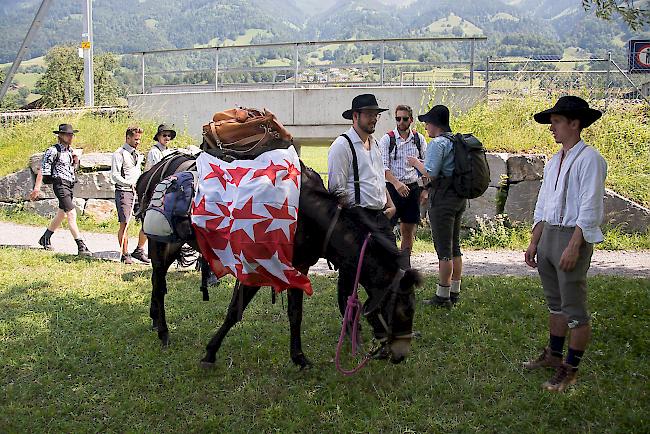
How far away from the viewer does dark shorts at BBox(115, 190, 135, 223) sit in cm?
929

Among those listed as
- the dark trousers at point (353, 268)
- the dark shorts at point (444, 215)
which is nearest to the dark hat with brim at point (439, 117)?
the dark shorts at point (444, 215)

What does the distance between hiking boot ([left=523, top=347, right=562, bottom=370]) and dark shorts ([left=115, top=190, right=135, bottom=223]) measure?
6.15 metres

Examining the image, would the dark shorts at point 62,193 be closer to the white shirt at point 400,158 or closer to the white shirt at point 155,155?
the white shirt at point 155,155

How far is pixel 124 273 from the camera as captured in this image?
27.8 feet

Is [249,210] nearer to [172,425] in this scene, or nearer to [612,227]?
Result: [172,425]

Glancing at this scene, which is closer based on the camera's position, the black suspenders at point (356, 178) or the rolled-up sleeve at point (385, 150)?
the black suspenders at point (356, 178)

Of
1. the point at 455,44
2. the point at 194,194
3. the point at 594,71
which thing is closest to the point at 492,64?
the point at 455,44

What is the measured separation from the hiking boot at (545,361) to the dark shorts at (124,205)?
20.2 feet

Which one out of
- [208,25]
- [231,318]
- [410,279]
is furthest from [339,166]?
[208,25]

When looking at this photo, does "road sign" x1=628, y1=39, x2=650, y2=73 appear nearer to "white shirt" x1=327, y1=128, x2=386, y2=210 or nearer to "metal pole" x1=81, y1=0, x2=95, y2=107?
"white shirt" x1=327, y1=128, x2=386, y2=210

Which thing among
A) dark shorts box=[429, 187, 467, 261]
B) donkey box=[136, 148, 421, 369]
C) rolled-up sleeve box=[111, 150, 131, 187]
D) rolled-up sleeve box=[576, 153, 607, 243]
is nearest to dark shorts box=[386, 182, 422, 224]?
dark shorts box=[429, 187, 467, 261]

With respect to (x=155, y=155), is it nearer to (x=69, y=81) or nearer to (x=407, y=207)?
(x=407, y=207)

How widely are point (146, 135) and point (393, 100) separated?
18.0ft

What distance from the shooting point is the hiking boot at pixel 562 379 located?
185 inches
